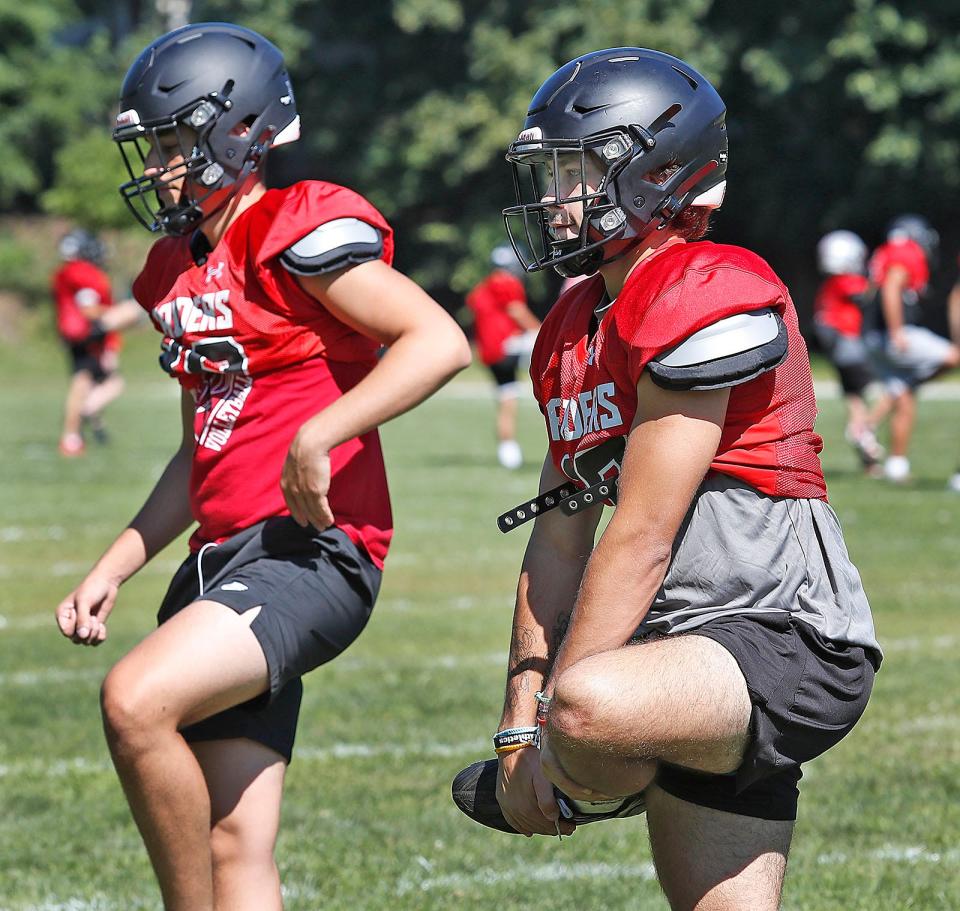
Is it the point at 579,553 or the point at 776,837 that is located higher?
the point at 579,553

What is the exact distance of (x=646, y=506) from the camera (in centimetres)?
258

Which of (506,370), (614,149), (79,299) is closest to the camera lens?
(614,149)

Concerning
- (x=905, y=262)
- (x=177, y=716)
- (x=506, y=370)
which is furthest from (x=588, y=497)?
(x=506, y=370)

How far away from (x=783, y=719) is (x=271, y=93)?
1.78 metres

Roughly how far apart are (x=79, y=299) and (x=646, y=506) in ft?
49.8

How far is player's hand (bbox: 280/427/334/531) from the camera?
3.12 m

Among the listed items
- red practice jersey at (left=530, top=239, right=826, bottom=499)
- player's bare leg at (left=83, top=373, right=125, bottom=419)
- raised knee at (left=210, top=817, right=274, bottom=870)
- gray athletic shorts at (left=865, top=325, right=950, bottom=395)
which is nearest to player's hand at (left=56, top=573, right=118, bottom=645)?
raised knee at (left=210, top=817, right=274, bottom=870)

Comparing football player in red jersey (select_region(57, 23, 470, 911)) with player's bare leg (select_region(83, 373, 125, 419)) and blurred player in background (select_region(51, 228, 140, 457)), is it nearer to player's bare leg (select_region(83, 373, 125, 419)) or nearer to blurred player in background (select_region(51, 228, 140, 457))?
blurred player in background (select_region(51, 228, 140, 457))

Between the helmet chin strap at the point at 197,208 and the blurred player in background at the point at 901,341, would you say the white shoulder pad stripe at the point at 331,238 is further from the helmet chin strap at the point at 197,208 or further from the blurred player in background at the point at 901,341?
the blurred player in background at the point at 901,341

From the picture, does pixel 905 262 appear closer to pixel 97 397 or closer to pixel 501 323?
pixel 501 323

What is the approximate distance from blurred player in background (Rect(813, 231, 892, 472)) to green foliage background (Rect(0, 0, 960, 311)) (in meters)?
15.8

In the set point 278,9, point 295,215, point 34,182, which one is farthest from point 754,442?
point 34,182

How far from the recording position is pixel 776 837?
2.81 meters

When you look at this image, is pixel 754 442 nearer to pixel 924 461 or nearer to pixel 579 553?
pixel 579 553
